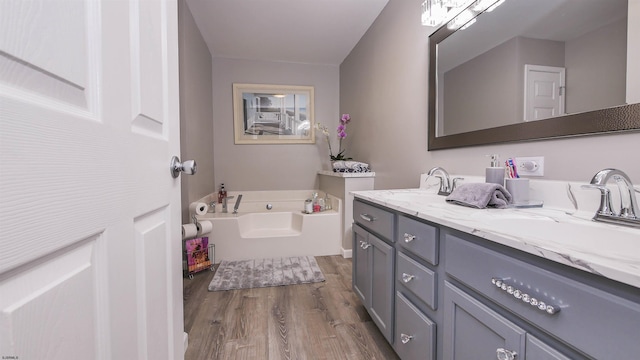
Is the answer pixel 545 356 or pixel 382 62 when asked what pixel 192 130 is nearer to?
pixel 382 62

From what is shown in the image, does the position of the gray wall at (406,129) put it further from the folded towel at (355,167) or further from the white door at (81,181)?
the white door at (81,181)

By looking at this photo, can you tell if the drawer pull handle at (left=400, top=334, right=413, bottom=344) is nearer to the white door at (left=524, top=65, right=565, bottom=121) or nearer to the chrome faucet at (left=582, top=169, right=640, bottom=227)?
the chrome faucet at (left=582, top=169, right=640, bottom=227)

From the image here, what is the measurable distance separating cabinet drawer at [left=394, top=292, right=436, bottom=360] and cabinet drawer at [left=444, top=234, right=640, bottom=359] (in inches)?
12.9

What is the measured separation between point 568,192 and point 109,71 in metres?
1.41

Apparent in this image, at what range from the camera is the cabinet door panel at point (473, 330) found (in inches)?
26.2

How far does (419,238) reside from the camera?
3.35ft

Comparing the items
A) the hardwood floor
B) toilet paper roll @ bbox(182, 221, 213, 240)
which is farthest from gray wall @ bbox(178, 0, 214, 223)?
the hardwood floor

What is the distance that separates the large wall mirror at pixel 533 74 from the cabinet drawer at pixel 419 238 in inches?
24.5

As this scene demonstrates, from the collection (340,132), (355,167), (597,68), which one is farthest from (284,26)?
(597,68)

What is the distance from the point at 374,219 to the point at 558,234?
29.7 inches

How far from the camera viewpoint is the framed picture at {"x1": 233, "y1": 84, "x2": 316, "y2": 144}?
11.5 ft

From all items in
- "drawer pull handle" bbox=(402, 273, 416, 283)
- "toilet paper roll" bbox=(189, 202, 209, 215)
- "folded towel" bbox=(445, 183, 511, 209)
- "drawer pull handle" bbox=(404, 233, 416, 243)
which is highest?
"folded towel" bbox=(445, 183, 511, 209)

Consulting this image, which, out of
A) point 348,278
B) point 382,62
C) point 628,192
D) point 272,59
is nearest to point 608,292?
point 628,192

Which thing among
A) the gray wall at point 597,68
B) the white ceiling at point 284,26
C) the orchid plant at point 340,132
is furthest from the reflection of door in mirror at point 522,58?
the orchid plant at point 340,132
